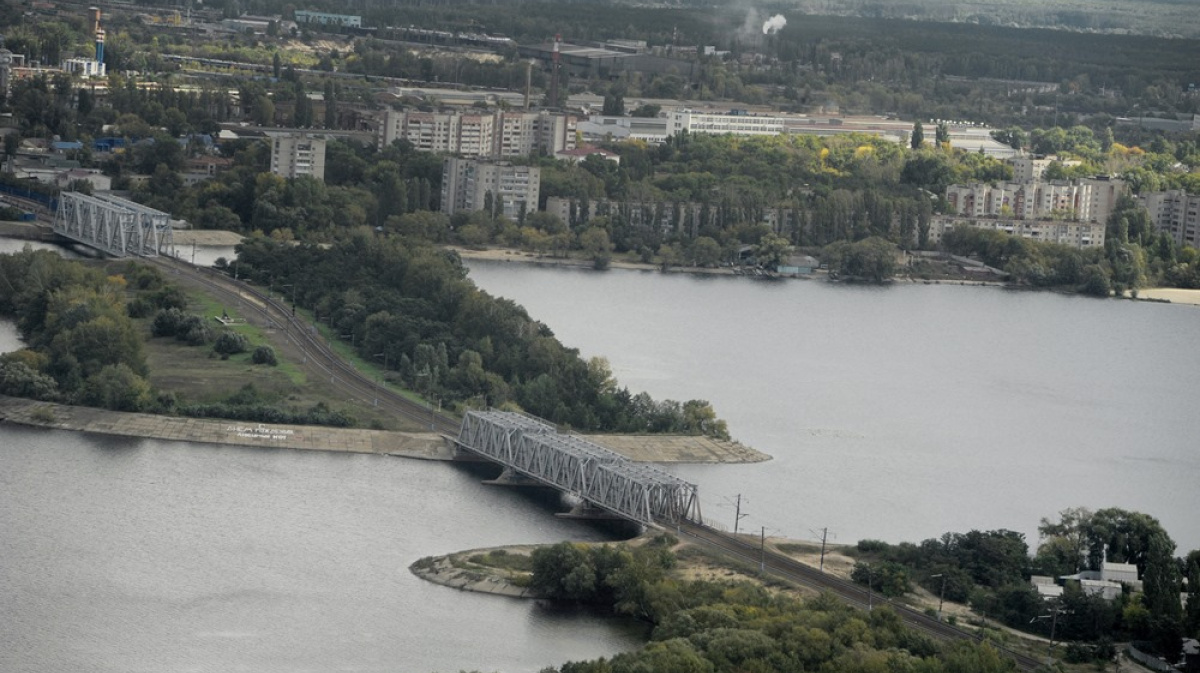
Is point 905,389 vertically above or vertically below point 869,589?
above

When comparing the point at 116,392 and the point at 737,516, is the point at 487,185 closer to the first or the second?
the point at 116,392

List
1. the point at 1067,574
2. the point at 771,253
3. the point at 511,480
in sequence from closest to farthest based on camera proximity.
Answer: the point at 1067,574
the point at 511,480
the point at 771,253

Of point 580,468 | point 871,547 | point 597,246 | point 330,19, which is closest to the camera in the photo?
point 871,547

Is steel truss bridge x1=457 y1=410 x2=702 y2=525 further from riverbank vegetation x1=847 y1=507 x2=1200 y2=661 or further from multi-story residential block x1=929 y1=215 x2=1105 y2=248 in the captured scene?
multi-story residential block x1=929 y1=215 x2=1105 y2=248

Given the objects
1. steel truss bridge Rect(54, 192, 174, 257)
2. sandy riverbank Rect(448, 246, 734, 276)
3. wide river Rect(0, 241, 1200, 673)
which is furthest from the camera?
sandy riverbank Rect(448, 246, 734, 276)

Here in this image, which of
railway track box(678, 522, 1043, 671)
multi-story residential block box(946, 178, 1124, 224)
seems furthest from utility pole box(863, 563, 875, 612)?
multi-story residential block box(946, 178, 1124, 224)

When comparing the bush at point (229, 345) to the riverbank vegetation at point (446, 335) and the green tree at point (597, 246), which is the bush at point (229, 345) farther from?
the green tree at point (597, 246)

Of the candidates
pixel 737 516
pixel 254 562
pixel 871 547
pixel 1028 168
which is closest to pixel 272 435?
pixel 254 562

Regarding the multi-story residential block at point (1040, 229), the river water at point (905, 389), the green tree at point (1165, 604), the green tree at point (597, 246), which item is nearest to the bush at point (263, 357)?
the river water at point (905, 389)
